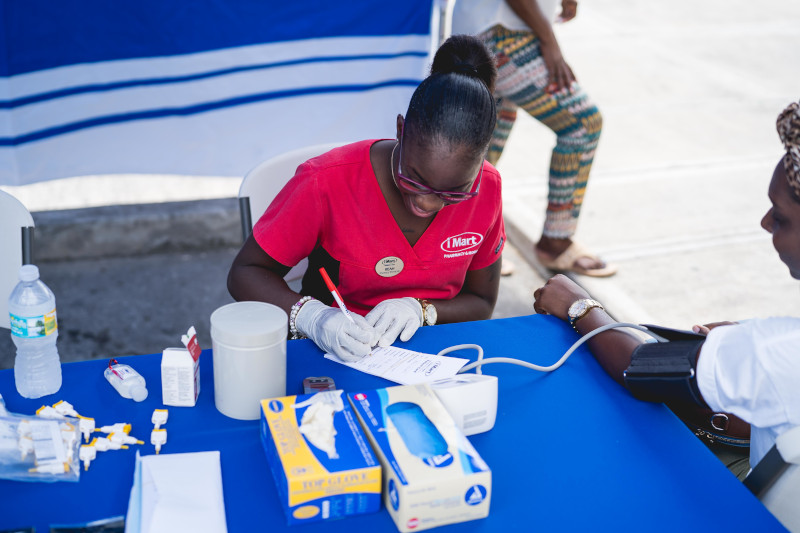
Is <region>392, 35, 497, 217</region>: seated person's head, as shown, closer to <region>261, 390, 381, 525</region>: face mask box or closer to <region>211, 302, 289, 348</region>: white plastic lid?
<region>211, 302, 289, 348</region>: white plastic lid

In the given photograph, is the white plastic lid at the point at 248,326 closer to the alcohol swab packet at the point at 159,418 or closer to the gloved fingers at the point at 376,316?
the alcohol swab packet at the point at 159,418

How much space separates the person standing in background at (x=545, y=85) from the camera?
2.96m

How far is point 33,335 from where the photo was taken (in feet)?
4.10

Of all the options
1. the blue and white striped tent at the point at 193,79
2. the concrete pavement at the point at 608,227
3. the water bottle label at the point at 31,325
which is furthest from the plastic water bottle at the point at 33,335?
the blue and white striped tent at the point at 193,79

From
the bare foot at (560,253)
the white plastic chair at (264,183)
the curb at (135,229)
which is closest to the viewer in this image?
the white plastic chair at (264,183)

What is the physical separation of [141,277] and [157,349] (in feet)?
1.94

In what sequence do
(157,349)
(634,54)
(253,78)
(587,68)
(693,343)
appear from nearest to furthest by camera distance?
(693,343), (157,349), (253,78), (587,68), (634,54)

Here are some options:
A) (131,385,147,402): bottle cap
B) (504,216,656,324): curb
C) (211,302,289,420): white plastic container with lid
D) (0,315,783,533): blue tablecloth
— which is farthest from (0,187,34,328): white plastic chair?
(504,216,656,324): curb

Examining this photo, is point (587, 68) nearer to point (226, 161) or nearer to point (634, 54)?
point (634, 54)

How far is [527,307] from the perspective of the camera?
3281 millimetres

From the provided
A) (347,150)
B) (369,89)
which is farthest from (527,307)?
(347,150)

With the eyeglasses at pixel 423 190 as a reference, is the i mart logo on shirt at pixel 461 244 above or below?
below

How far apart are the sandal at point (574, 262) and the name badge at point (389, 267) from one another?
1873 millimetres

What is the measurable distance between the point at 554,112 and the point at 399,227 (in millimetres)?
1625
